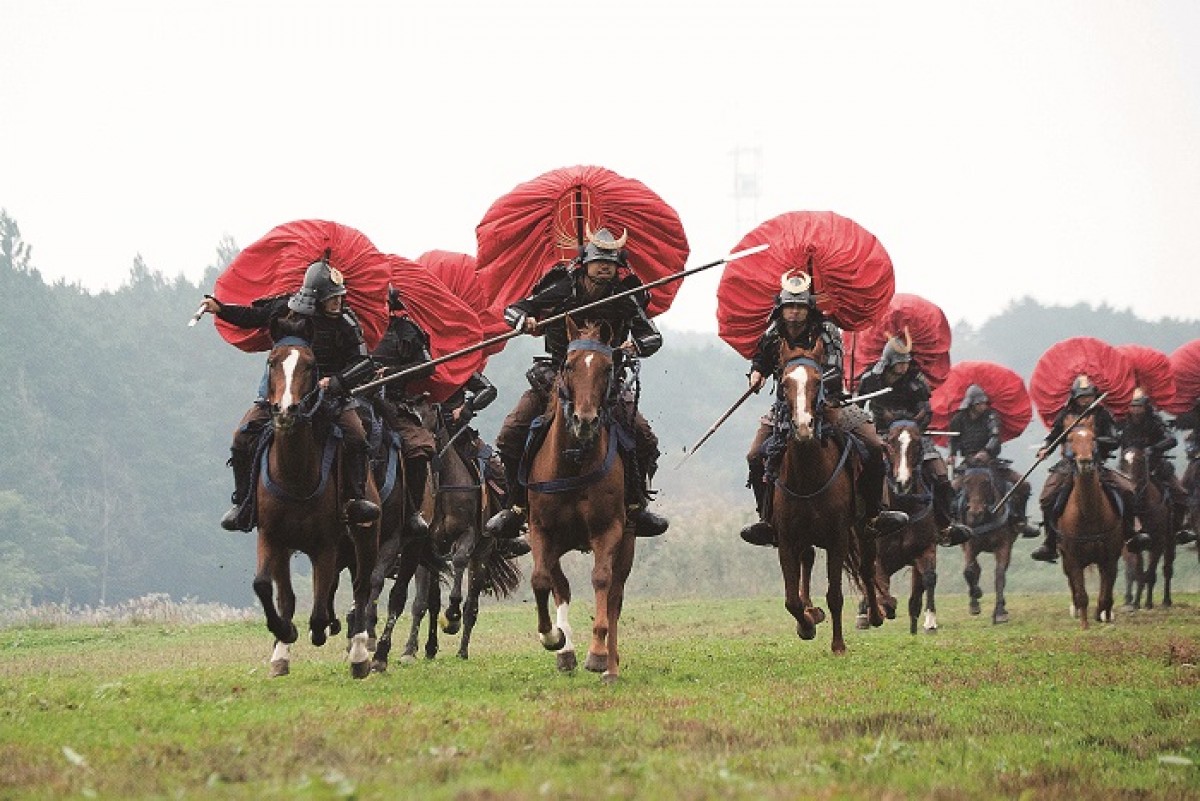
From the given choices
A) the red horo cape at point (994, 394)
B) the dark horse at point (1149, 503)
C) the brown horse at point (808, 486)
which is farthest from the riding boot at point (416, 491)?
the dark horse at point (1149, 503)

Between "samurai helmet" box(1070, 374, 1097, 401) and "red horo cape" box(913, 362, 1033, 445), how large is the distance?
126 inches

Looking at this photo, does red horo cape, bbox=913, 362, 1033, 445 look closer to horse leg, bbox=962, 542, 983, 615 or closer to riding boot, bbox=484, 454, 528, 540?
horse leg, bbox=962, 542, 983, 615

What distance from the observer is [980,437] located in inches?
1168

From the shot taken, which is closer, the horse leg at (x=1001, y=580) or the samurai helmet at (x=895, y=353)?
the samurai helmet at (x=895, y=353)

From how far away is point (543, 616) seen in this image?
49.7 ft

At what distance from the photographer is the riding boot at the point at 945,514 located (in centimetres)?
2350

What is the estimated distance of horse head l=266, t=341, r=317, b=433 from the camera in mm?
13383

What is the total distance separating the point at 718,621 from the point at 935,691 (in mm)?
18355

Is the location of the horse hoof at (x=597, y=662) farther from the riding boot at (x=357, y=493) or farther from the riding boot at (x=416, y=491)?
the riding boot at (x=416, y=491)

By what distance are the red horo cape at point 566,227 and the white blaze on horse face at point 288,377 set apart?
11.0 ft

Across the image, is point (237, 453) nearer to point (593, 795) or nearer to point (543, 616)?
point (543, 616)

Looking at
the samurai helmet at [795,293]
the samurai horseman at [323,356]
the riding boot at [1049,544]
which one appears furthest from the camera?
the riding boot at [1049,544]

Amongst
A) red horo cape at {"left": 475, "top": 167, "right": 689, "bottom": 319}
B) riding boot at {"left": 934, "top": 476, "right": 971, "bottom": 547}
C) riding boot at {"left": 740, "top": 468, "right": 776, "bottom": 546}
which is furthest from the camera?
riding boot at {"left": 934, "top": 476, "right": 971, "bottom": 547}

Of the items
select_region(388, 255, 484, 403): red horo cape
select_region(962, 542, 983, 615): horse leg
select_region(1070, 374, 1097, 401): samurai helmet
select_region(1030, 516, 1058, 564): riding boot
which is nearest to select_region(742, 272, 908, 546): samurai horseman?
select_region(388, 255, 484, 403): red horo cape
